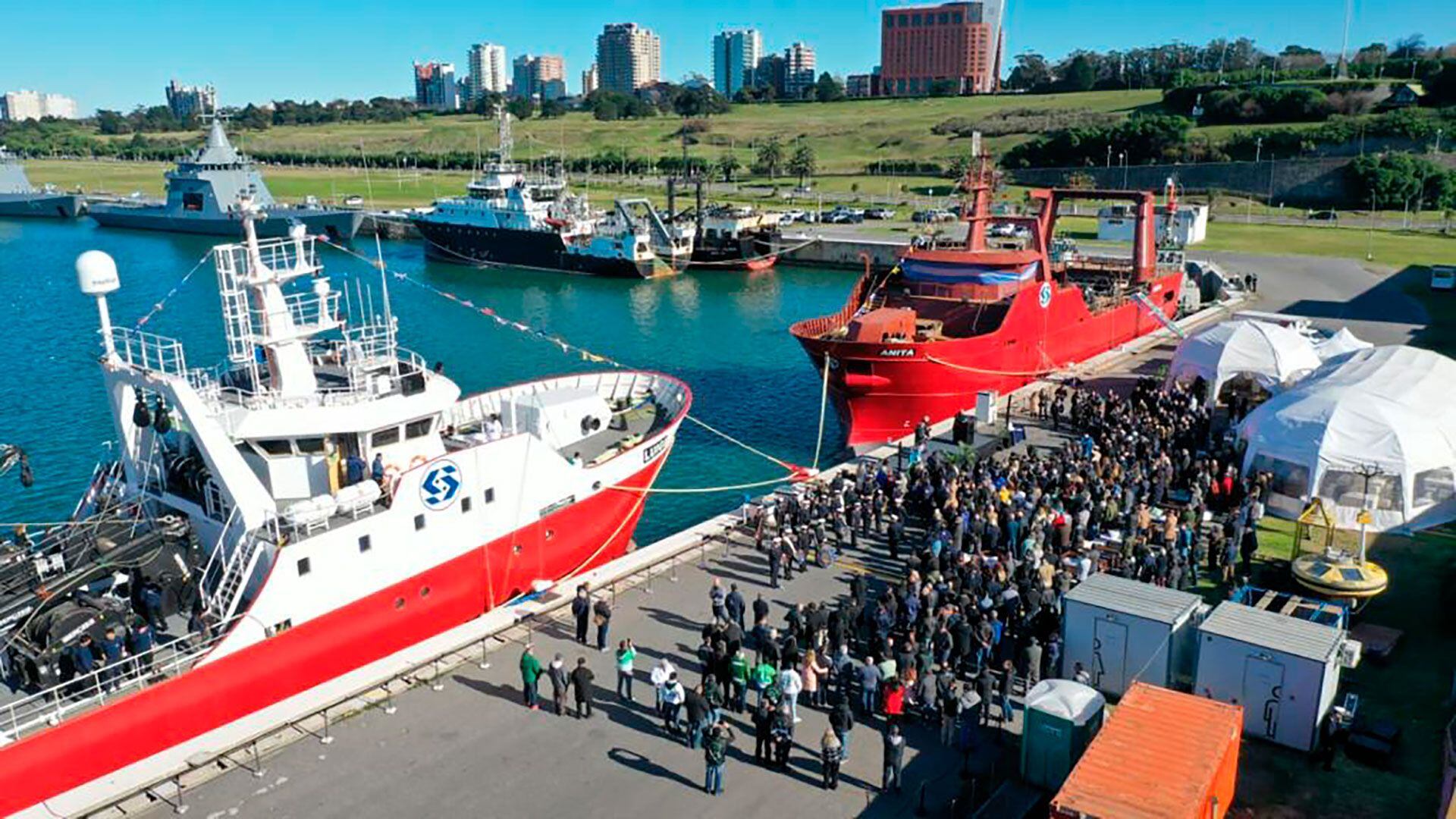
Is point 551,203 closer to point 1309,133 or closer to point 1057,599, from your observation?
point 1057,599

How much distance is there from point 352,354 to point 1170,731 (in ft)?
51.5

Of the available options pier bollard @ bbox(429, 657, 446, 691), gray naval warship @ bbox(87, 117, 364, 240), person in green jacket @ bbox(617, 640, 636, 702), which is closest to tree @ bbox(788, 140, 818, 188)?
gray naval warship @ bbox(87, 117, 364, 240)

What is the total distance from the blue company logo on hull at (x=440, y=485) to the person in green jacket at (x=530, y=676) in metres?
4.47

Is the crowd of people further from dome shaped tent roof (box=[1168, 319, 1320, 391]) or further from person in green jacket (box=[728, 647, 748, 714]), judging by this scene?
dome shaped tent roof (box=[1168, 319, 1320, 391])

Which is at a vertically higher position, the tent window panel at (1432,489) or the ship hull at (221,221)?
the ship hull at (221,221)

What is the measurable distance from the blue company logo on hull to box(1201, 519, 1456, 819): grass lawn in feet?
43.9

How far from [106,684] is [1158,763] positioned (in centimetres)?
1401

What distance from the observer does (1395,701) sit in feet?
49.2

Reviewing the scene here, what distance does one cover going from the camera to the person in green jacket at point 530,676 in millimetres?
14758

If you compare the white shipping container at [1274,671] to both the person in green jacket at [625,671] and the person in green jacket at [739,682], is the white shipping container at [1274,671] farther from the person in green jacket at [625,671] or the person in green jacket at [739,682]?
the person in green jacket at [625,671]

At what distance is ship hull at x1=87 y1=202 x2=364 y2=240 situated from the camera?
103250 mm

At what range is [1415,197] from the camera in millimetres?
91625

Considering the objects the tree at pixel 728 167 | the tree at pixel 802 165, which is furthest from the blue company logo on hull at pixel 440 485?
the tree at pixel 728 167

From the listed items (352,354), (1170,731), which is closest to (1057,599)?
(1170,731)
